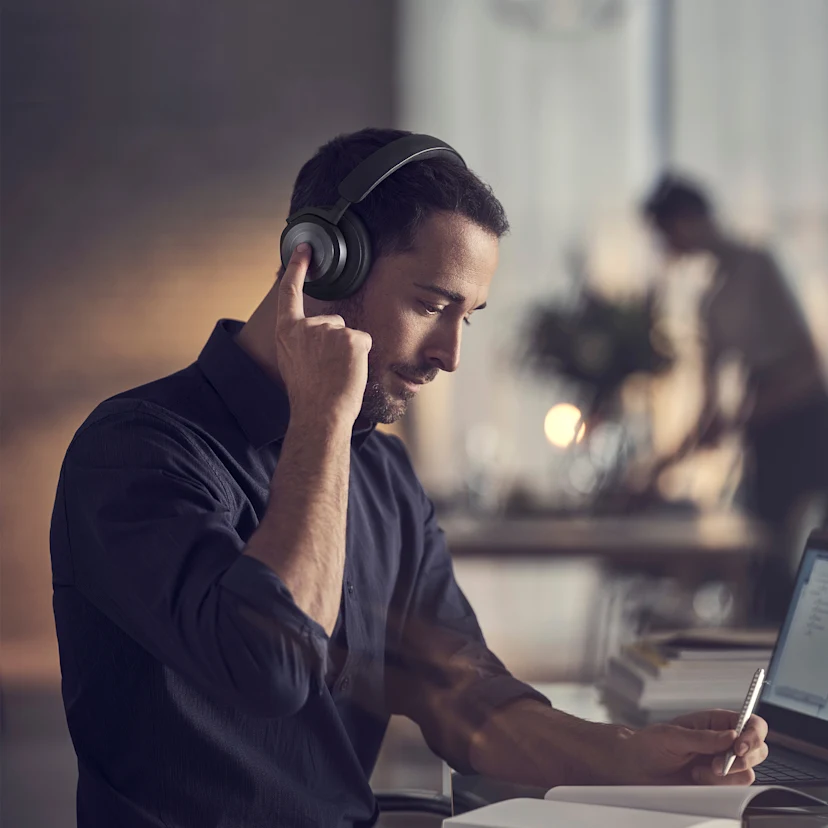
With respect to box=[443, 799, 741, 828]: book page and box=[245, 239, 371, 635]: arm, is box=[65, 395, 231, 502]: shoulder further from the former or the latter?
box=[443, 799, 741, 828]: book page

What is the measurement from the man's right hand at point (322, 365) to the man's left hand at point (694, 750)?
0.36m

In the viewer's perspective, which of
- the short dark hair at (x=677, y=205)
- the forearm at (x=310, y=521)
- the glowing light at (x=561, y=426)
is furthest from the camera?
the short dark hair at (x=677, y=205)

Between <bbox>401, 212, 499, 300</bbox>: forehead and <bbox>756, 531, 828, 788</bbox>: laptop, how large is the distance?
0.44m

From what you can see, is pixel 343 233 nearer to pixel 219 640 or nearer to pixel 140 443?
pixel 140 443

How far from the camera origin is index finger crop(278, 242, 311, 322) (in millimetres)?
913

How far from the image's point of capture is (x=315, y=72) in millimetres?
3598

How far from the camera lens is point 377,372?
102 centimetres

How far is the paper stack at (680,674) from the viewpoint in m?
1.06

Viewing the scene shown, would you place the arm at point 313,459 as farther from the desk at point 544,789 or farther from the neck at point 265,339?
the desk at point 544,789

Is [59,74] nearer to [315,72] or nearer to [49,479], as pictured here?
[315,72]

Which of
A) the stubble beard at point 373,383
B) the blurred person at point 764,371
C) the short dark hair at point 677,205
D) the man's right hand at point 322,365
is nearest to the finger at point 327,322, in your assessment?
the man's right hand at point 322,365

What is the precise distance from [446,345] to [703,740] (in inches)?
16.8

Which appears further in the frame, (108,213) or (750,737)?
(108,213)

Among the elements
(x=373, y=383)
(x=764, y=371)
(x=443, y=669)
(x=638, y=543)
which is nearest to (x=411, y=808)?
(x=443, y=669)
